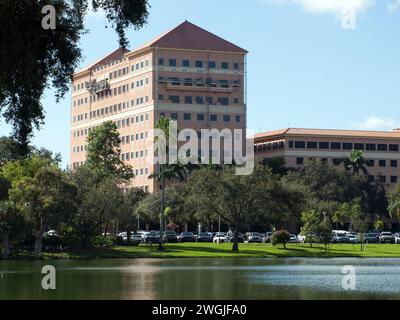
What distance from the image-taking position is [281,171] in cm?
18188

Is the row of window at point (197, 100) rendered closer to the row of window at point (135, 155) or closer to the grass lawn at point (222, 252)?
the row of window at point (135, 155)

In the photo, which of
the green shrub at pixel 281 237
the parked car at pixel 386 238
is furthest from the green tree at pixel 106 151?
the parked car at pixel 386 238

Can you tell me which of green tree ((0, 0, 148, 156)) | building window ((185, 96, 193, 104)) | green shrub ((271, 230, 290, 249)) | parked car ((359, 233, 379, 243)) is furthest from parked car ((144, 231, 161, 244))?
green tree ((0, 0, 148, 156))

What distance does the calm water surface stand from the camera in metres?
46.8

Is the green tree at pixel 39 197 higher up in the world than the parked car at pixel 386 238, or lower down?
higher up

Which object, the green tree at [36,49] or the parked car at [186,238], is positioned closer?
the green tree at [36,49]

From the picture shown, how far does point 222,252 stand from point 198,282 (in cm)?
4803

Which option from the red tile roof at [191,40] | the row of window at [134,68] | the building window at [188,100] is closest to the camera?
the red tile roof at [191,40]

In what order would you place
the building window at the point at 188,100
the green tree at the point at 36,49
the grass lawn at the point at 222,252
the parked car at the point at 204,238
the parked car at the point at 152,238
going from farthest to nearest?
the building window at the point at 188,100
the parked car at the point at 204,238
the parked car at the point at 152,238
the grass lawn at the point at 222,252
the green tree at the point at 36,49

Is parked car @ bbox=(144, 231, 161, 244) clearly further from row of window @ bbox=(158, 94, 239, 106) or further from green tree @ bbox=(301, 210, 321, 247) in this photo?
row of window @ bbox=(158, 94, 239, 106)

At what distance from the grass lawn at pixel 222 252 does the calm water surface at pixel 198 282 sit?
63.9 feet

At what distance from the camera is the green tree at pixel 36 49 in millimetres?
29609

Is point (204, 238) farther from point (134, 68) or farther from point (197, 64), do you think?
point (134, 68)

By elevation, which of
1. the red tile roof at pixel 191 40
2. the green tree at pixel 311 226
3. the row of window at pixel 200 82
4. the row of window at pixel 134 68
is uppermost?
the red tile roof at pixel 191 40
